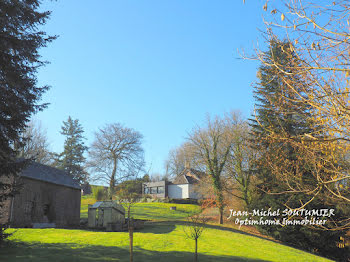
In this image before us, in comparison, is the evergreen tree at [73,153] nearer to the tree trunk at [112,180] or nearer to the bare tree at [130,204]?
the tree trunk at [112,180]

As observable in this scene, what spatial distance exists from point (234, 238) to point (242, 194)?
734 centimetres

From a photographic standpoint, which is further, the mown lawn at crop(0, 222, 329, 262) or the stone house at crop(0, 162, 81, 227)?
the stone house at crop(0, 162, 81, 227)

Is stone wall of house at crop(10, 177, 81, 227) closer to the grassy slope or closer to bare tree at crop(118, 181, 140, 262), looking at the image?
the grassy slope

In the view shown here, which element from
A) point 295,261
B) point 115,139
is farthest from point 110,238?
point 115,139

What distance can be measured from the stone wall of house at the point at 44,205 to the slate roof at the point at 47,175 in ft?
1.02

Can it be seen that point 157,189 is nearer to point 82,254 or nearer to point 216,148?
→ point 216,148

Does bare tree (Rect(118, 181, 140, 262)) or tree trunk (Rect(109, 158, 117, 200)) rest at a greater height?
tree trunk (Rect(109, 158, 117, 200))

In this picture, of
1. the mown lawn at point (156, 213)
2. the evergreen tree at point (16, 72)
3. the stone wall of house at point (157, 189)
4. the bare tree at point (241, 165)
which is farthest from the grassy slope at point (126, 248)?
the stone wall of house at point (157, 189)

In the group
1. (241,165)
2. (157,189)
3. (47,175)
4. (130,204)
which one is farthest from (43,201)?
(157,189)

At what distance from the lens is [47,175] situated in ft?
78.2

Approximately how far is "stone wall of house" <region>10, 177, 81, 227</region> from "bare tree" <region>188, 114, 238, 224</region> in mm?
12755

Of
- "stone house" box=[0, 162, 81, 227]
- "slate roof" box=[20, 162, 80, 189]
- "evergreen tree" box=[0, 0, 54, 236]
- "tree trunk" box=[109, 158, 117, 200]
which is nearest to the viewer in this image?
"evergreen tree" box=[0, 0, 54, 236]

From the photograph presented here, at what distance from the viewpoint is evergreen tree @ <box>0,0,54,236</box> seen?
10375 mm

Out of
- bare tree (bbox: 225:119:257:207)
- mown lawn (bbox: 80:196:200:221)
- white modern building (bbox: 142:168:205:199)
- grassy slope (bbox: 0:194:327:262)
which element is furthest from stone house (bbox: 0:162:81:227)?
white modern building (bbox: 142:168:205:199)
